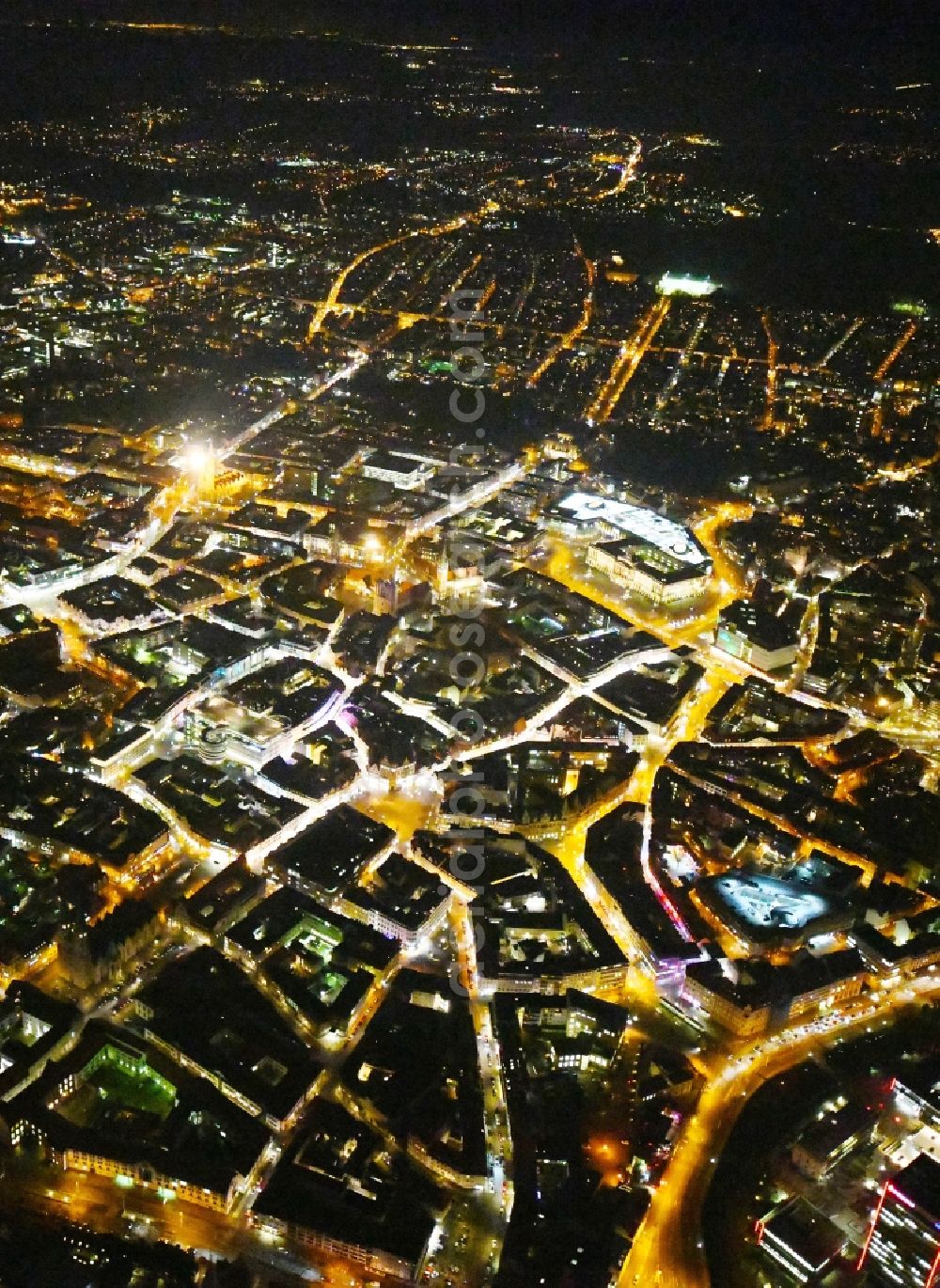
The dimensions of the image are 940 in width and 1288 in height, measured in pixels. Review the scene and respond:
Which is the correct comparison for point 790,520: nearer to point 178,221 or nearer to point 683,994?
point 683,994

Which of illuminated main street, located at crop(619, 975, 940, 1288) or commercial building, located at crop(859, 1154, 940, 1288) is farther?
illuminated main street, located at crop(619, 975, 940, 1288)

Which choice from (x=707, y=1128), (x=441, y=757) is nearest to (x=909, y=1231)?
(x=707, y=1128)

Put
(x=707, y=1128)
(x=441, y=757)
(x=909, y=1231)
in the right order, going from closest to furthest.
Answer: (x=909, y=1231) → (x=707, y=1128) → (x=441, y=757)

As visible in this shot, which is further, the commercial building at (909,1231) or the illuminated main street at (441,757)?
the illuminated main street at (441,757)

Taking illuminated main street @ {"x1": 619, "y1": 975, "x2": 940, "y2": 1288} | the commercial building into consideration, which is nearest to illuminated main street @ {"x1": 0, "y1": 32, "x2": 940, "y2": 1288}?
illuminated main street @ {"x1": 619, "y1": 975, "x2": 940, "y2": 1288}

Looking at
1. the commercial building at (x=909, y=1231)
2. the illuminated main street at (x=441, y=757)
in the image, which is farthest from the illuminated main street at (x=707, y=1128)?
the commercial building at (x=909, y=1231)

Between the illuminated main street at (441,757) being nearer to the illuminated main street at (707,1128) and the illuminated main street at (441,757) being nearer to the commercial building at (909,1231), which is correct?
the illuminated main street at (707,1128)

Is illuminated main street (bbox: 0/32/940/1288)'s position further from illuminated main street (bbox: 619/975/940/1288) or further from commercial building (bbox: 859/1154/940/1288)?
commercial building (bbox: 859/1154/940/1288)

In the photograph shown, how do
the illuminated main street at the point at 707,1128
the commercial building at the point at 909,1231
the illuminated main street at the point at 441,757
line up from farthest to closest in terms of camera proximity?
the illuminated main street at the point at 441,757, the illuminated main street at the point at 707,1128, the commercial building at the point at 909,1231

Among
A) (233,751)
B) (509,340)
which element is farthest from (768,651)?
(509,340)

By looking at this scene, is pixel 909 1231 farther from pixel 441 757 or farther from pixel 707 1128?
pixel 441 757

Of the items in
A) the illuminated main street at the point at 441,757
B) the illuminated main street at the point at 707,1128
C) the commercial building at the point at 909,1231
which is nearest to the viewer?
the commercial building at the point at 909,1231
